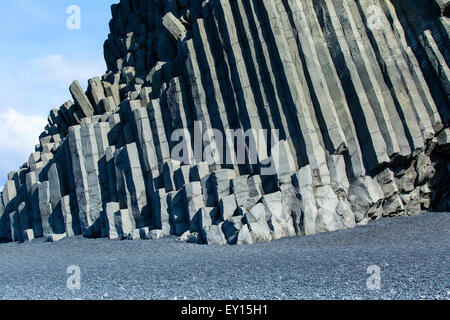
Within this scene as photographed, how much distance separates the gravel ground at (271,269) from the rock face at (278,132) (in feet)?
4.29

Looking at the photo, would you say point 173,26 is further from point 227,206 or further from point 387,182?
point 387,182

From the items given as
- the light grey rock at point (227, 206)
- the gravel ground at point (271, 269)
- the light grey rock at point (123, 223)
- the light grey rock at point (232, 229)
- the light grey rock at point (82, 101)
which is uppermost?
the light grey rock at point (82, 101)

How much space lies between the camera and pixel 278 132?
13281 millimetres

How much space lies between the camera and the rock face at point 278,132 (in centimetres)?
1205

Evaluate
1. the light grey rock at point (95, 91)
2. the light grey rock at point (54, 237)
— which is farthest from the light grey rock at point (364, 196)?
the light grey rock at point (95, 91)

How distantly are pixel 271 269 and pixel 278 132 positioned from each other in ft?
20.4

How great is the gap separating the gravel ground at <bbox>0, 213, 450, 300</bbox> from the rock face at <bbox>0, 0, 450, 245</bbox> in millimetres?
1308

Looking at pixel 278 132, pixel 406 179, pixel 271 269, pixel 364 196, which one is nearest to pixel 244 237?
pixel 271 269

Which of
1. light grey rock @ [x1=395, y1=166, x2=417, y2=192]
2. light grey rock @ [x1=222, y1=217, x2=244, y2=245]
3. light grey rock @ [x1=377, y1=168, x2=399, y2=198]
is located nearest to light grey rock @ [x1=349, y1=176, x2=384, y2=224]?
light grey rock @ [x1=377, y1=168, x2=399, y2=198]

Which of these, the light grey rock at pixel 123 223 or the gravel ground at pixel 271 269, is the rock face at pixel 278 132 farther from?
the gravel ground at pixel 271 269

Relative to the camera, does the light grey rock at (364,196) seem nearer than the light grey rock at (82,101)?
Yes

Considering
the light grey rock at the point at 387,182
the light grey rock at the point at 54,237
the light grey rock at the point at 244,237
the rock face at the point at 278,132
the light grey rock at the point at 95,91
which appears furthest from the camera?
the light grey rock at the point at 95,91
